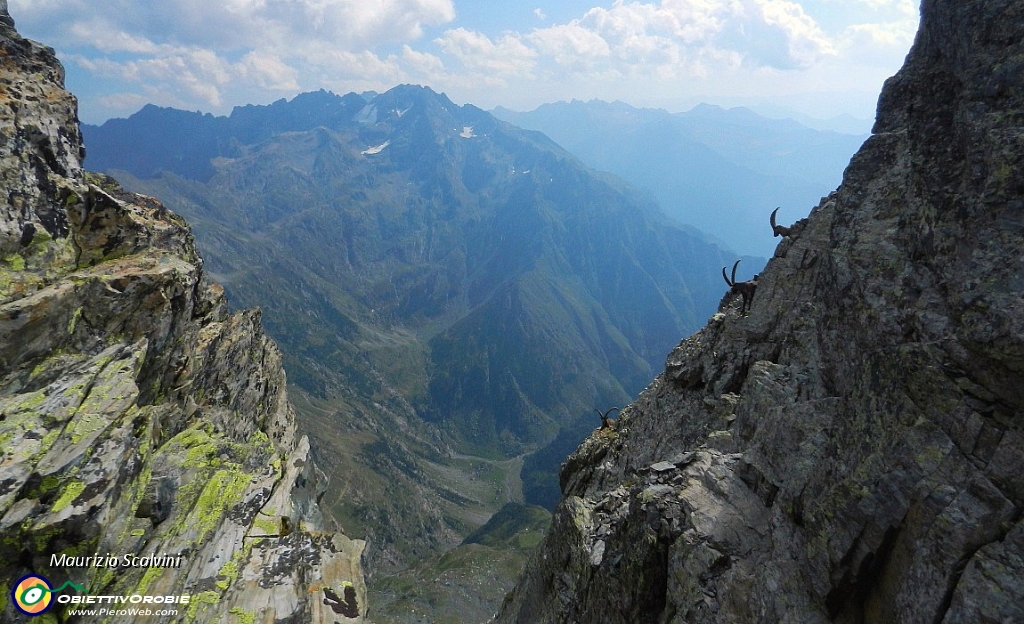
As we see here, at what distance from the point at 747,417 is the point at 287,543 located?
26736mm

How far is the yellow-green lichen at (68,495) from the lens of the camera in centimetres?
2184

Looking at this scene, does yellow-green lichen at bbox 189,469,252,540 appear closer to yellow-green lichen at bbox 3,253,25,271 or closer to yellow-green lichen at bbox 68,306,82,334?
yellow-green lichen at bbox 68,306,82,334

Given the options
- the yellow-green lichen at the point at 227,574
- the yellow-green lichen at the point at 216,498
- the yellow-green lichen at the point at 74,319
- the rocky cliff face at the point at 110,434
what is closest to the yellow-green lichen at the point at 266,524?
the rocky cliff face at the point at 110,434

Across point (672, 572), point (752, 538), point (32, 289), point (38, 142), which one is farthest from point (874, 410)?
point (38, 142)

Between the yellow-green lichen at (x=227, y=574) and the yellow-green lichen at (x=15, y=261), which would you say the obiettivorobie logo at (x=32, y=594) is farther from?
the yellow-green lichen at (x=15, y=261)

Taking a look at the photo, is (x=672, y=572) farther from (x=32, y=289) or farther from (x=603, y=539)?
(x=32, y=289)

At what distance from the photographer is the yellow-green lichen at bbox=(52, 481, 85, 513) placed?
71.7 feet

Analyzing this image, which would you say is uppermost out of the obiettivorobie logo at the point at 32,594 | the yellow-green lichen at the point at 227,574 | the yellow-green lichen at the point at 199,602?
the obiettivorobie logo at the point at 32,594

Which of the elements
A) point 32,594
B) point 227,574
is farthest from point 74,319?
point 227,574

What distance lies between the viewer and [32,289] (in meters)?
27.7

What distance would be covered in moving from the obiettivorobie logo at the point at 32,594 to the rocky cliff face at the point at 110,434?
0.89 feet

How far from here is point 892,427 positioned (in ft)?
45.6

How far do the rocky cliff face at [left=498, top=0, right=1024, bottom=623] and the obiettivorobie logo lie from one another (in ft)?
77.6

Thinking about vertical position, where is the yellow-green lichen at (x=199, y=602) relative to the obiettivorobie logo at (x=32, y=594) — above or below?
below
